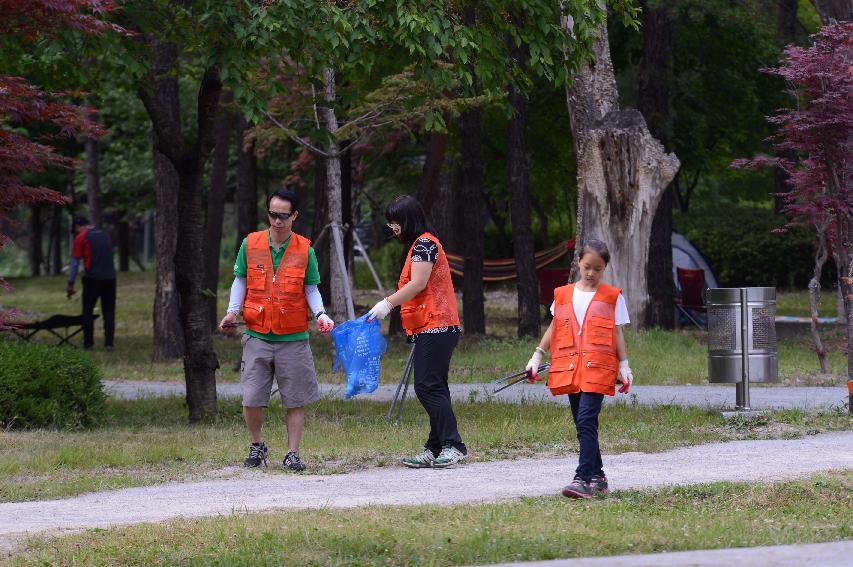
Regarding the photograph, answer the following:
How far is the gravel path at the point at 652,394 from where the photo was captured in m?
13.3

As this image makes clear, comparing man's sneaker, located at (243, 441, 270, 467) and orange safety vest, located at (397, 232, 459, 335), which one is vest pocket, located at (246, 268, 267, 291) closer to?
orange safety vest, located at (397, 232, 459, 335)

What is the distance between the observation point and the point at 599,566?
5.34 meters

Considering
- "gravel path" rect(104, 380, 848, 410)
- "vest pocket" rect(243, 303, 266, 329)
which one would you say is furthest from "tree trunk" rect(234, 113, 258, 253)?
"vest pocket" rect(243, 303, 266, 329)

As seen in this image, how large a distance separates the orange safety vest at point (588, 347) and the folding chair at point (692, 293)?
58.0ft

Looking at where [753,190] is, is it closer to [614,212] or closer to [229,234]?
[614,212]

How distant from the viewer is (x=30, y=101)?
39.3 ft

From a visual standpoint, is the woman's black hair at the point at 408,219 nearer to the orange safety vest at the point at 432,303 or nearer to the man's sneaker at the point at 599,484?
the orange safety vest at the point at 432,303

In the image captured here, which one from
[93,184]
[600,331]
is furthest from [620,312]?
[93,184]

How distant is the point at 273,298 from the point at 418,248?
1041 millimetres

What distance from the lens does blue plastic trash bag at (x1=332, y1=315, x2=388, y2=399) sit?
953 cm

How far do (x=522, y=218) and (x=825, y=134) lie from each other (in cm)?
872

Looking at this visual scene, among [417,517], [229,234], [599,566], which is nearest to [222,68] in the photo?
[417,517]

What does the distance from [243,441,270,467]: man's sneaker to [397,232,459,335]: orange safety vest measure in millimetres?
1332

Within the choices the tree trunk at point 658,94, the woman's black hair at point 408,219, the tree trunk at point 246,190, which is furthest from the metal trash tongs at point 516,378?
the tree trunk at point 246,190
